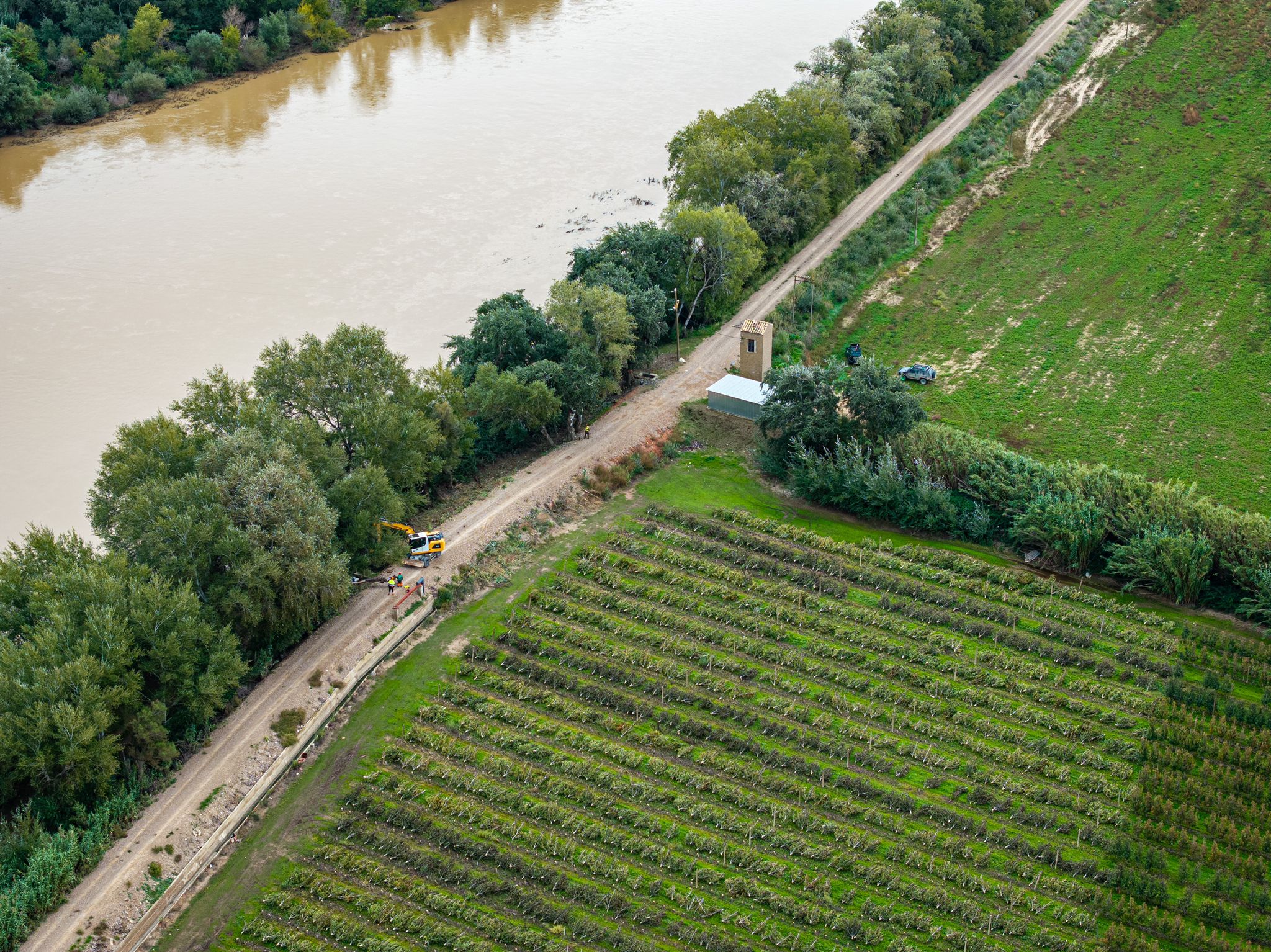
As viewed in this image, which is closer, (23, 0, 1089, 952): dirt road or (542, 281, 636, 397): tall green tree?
(23, 0, 1089, 952): dirt road

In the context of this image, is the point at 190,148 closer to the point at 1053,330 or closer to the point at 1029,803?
the point at 1053,330

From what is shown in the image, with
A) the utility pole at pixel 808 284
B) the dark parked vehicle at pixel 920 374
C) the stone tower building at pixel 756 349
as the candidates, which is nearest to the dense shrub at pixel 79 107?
the utility pole at pixel 808 284

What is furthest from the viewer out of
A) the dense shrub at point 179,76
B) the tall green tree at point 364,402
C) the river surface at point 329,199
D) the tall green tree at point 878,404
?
the dense shrub at point 179,76

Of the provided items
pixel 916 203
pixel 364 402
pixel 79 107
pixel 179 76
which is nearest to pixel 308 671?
pixel 364 402

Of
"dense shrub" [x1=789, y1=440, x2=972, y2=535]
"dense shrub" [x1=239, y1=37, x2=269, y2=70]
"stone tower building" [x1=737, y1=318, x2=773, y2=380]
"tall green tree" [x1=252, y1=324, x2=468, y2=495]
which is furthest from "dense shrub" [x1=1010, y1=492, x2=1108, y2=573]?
"dense shrub" [x1=239, y1=37, x2=269, y2=70]

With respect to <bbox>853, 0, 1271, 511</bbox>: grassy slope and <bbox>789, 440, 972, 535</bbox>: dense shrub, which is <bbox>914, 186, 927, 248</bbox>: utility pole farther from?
<bbox>789, 440, 972, 535</bbox>: dense shrub

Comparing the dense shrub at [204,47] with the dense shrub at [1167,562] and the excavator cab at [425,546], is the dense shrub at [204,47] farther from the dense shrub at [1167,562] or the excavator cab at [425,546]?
the dense shrub at [1167,562]

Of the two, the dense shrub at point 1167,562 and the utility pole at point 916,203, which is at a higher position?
the utility pole at point 916,203
